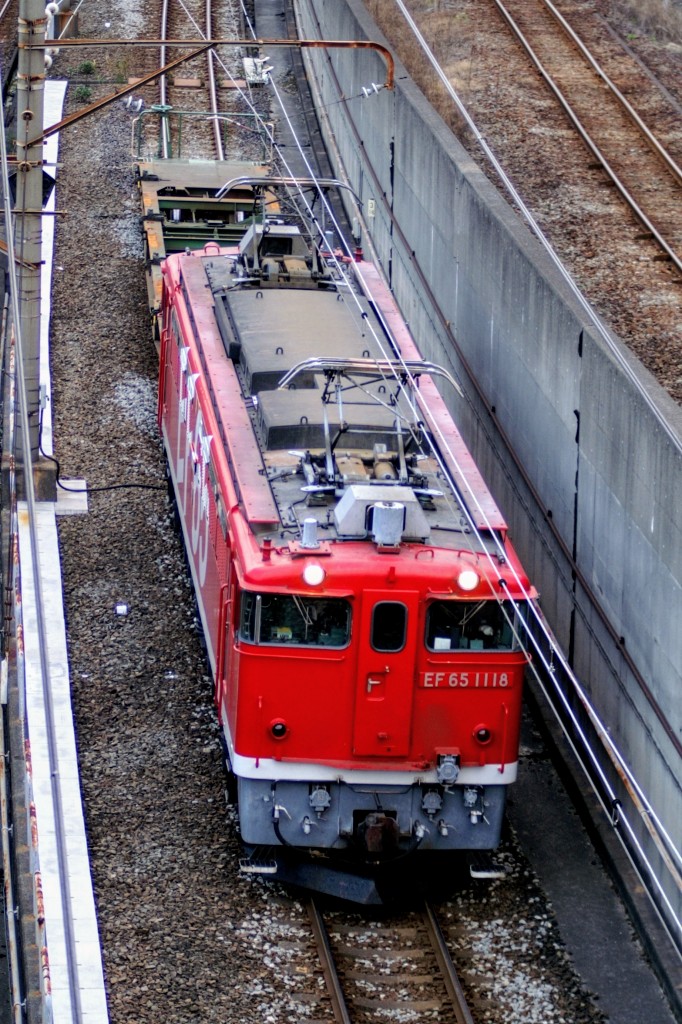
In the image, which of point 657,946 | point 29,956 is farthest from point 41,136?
point 657,946

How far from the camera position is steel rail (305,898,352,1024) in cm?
1117

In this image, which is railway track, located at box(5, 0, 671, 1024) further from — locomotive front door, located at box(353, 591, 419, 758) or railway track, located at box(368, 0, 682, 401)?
railway track, located at box(368, 0, 682, 401)

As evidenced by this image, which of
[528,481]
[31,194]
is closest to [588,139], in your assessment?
[528,481]

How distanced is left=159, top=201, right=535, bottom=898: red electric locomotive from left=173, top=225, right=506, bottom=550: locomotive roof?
0.03m

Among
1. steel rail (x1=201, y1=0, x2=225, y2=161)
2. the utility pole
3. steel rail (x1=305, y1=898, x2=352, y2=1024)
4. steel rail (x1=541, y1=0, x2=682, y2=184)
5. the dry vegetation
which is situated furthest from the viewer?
the dry vegetation

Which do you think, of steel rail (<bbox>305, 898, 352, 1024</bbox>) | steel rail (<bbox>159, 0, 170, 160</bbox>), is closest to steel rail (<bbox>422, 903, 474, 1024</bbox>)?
steel rail (<bbox>305, 898, 352, 1024</bbox>)

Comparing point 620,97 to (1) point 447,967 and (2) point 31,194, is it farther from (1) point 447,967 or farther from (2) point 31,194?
(1) point 447,967

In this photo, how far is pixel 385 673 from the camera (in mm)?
11781

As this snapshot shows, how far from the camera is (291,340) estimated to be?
14.7 m

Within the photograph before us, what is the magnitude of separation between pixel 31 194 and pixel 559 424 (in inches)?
251

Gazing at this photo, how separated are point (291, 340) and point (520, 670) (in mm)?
4208

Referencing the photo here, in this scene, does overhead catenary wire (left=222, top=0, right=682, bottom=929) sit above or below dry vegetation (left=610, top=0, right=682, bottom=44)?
below

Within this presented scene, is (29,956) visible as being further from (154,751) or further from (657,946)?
(657,946)

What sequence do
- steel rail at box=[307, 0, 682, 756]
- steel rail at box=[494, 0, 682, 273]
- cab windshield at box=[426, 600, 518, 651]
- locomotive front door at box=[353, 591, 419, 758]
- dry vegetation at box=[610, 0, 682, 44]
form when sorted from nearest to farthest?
locomotive front door at box=[353, 591, 419, 758], cab windshield at box=[426, 600, 518, 651], steel rail at box=[307, 0, 682, 756], steel rail at box=[494, 0, 682, 273], dry vegetation at box=[610, 0, 682, 44]
